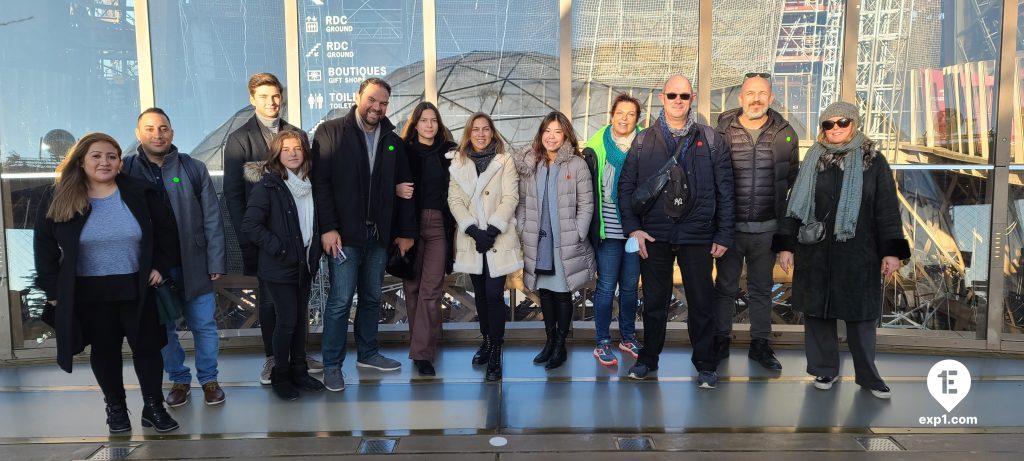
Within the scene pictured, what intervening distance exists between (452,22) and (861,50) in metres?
2.89

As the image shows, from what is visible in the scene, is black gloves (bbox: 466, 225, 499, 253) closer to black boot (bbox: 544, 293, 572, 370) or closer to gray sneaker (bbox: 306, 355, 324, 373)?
black boot (bbox: 544, 293, 572, 370)

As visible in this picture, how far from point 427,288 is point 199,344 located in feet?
4.30

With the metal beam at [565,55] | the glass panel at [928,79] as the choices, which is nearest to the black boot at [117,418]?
the metal beam at [565,55]

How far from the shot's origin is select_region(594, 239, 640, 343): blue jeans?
13.3 feet

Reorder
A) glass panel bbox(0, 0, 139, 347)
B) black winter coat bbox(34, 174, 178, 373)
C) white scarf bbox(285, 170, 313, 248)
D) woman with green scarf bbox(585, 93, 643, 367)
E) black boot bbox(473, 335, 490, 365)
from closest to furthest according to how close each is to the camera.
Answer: black winter coat bbox(34, 174, 178, 373) < white scarf bbox(285, 170, 313, 248) < woman with green scarf bbox(585, 93, 643, 367) < black boot bbox(473, 335, 490, 365) < glass panel bbox(0, 0, 139, 347)

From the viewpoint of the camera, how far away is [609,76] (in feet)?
15.5

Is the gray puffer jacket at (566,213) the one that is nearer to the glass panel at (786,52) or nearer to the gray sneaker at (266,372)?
the glass panel at (786,52)

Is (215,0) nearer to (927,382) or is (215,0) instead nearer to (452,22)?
(452,22)

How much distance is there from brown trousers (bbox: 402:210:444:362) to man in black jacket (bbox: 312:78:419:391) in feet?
0.35

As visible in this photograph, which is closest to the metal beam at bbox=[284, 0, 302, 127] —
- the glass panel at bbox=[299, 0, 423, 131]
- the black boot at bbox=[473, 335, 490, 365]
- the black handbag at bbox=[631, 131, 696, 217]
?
the glass panel at bbox=[299, 0, 423, 131]

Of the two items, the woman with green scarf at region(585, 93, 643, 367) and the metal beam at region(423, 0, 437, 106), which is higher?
the metal beam at region(423, 0, 437, 106)

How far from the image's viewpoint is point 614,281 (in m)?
4.10

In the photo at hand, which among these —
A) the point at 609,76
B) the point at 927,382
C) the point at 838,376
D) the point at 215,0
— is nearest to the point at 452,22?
the point at 609,76

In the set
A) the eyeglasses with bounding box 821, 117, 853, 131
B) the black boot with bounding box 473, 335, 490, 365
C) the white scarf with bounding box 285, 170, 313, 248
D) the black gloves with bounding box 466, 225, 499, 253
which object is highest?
the eyeglasses with bounding box 821, 117, 853, 131
